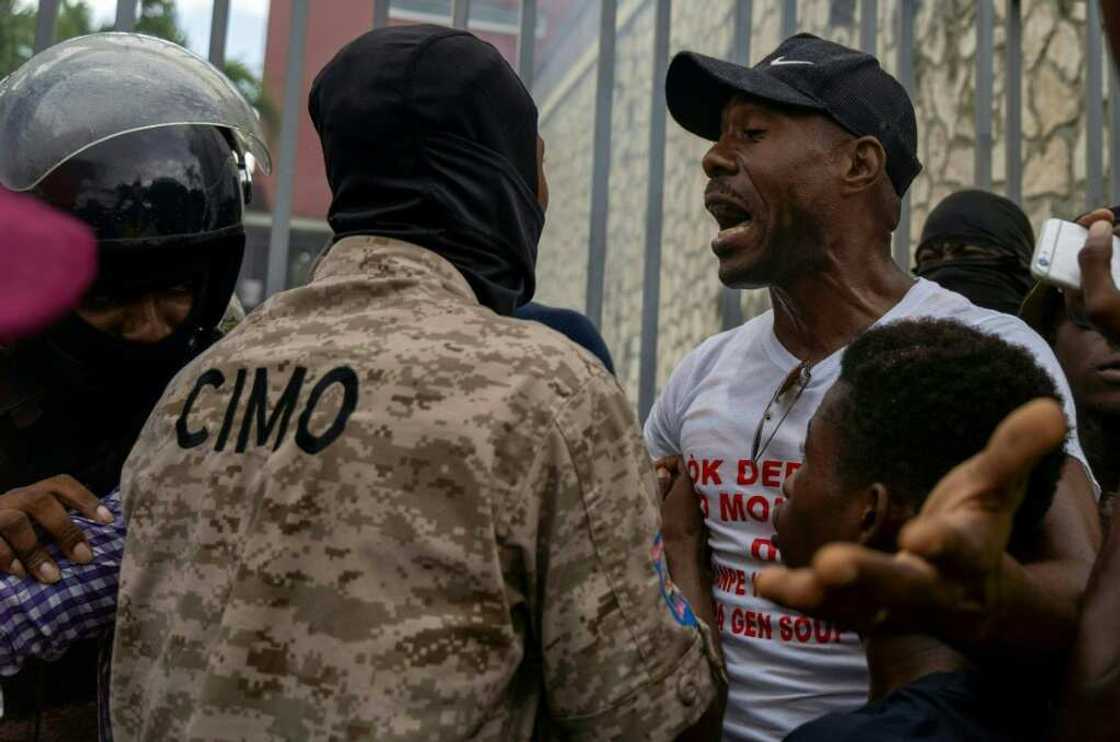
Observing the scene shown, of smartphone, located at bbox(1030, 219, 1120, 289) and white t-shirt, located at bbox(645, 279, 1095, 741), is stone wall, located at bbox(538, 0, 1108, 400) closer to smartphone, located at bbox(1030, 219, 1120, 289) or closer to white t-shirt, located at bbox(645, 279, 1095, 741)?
white t-shirt, located at bbox(645, 279, 1095, 741)

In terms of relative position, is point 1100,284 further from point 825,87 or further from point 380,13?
point 380,13

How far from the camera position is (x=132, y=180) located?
1936mm

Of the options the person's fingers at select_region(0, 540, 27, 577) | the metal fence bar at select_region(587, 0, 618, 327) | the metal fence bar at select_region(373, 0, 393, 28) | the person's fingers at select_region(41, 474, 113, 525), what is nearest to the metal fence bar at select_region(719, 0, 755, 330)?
the metal fence bar at select_region(587, 0, 618, 327)

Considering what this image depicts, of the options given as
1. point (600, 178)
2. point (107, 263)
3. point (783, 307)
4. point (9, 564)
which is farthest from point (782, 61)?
point (9, 564)

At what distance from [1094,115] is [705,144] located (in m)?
2.62

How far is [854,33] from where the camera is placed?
4793 mm

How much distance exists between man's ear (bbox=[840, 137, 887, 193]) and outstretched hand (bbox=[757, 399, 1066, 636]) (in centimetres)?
141

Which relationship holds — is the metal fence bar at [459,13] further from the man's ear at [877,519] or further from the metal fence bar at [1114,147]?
the metal fence bar at [1114,147]

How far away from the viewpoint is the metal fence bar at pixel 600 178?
3.01 metres

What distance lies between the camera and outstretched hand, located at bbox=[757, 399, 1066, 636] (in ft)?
2.87

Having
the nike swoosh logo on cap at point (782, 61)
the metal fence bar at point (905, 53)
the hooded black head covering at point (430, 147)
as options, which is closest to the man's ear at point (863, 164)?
the nike swoosh logo on cap at point (782, 61)

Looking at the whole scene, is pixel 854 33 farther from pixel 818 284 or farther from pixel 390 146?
pixel 390 146

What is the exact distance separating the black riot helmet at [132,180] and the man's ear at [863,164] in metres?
1.18

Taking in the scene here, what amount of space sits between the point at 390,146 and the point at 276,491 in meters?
0.49
